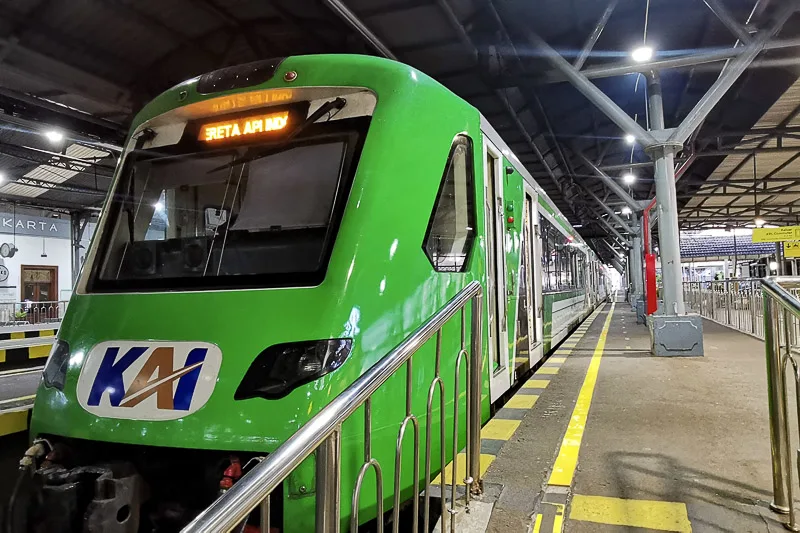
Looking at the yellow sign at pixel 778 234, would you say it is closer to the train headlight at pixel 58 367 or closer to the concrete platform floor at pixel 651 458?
the concrete platform floor at pixel 651 458

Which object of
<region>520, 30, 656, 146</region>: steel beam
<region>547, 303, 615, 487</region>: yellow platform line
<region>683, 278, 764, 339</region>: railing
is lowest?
<region>547, 303, 615, 487</region>: yellow platform line

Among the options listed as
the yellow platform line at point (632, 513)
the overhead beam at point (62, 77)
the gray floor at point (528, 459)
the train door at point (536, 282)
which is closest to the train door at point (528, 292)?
→ the train door at point (536, 282)

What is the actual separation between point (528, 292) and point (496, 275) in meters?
1.84

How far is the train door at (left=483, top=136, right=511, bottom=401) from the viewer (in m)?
4.18

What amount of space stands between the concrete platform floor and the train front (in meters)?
1.39

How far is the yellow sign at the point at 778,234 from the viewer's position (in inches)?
698

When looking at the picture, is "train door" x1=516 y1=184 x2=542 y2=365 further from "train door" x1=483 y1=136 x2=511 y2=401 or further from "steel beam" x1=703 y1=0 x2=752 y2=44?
"steel beam" x1=703 y1=0 x2=752 y2=44

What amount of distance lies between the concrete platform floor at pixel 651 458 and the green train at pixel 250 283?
2.44ft

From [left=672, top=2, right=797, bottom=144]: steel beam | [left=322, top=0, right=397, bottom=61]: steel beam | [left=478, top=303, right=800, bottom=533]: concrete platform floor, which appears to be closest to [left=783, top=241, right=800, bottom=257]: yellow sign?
[left=672, top=2, right=797, bottom=144]: steel beam

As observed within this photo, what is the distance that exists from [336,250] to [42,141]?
1614 centimetres

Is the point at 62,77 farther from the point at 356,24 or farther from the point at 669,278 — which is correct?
the point at 669,278

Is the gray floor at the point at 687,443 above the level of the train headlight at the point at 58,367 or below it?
below

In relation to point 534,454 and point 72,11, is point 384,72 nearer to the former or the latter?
point 534,454

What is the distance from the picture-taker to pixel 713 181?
1764cm
